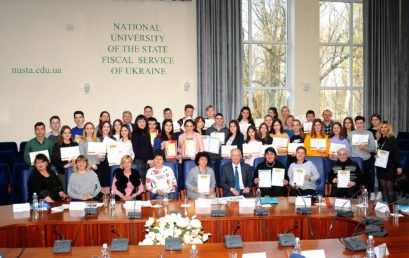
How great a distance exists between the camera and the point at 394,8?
11.5m

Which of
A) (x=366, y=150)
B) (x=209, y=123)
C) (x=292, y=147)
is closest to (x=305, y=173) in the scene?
(x=292, y=147)

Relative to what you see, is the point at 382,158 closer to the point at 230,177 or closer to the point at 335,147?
the point at 335,147

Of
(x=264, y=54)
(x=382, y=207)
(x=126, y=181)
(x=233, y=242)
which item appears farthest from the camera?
(x=264, y=54)

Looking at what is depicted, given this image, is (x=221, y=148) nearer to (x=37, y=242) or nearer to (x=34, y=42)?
(x=37, y=242)

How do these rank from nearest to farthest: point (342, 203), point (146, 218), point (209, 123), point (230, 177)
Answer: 1. point (146, 218)
2. point (342, 203)
3. point (230, 177)
4. point (209, 123)

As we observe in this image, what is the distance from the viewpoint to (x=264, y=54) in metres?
11.2

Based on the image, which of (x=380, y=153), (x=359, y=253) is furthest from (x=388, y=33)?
(x=359, y=253)

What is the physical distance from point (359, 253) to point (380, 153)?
399 centimetres

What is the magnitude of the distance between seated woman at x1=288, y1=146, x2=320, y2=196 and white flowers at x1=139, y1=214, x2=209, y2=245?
2.79m

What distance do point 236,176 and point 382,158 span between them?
2493 millimetres

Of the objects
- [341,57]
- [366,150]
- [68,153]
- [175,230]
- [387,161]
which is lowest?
[175,230]

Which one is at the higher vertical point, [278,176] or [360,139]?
[360,139]

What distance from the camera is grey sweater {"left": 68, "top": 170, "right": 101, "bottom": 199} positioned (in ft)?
19.3

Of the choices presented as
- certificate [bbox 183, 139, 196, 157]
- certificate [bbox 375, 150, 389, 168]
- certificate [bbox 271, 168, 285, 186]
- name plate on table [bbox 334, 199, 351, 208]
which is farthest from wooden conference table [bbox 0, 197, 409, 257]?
certificate [bbox 375, 150, 389, 168]
